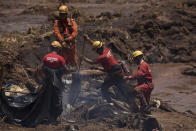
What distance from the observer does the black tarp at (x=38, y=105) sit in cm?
716

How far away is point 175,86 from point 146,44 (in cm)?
455

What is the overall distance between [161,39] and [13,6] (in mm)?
16925

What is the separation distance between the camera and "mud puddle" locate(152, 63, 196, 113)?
10.7m

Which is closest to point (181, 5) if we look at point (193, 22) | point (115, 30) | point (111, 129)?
point (193, 22)

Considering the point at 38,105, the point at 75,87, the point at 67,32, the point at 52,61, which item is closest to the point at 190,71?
the point at 75,87

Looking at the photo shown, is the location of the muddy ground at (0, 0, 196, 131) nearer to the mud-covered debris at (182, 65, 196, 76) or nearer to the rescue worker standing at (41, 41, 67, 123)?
the mud-covered debris at (182, 65, 196, 76)

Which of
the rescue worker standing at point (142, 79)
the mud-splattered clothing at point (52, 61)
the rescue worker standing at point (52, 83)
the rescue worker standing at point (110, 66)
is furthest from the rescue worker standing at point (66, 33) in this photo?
the rescue worker standing at point (142, 79)

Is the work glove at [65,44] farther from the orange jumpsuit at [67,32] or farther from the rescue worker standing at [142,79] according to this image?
the rescue worker standing at [142,79]

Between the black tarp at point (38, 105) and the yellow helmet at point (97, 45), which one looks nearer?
the black tarp at point (38, 105)

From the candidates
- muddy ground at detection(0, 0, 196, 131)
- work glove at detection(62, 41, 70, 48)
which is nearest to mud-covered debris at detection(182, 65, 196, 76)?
muddy ground at detection(0, 0, 196, 131)

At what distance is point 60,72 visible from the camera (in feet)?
24.1

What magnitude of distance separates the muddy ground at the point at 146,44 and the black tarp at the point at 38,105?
0.21 meters

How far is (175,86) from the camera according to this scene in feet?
42.1

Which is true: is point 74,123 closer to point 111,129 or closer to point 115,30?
point 111,129
